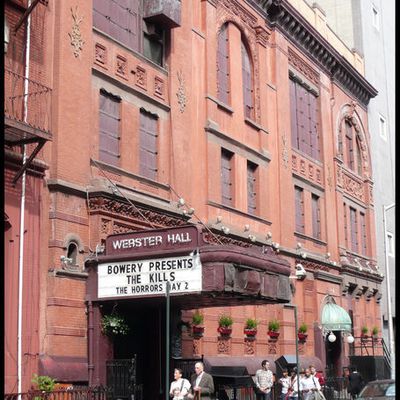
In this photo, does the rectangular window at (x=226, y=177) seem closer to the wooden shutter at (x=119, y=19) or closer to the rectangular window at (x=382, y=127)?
the wooden shutter at (x=119, y=19)

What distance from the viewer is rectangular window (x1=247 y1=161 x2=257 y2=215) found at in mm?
30783

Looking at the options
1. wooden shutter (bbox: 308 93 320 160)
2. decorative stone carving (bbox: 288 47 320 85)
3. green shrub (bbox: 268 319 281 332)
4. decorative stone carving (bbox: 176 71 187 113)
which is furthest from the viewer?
wooden shutter (bbox: 308 93 320 160)

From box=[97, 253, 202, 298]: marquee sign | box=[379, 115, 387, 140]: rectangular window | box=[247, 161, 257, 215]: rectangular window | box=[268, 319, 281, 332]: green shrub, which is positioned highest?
box=[379, 115, 387, 140]: rectangular window

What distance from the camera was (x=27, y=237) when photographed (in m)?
18.9

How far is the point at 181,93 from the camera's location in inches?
1030

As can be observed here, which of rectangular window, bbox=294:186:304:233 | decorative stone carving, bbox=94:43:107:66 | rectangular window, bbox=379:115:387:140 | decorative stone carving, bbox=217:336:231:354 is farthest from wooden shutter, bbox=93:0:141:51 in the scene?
rectangular window, bbox=379:115:387:140

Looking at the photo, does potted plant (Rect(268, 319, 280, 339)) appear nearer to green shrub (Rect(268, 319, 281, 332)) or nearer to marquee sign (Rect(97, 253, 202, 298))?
Answer: green shrub (Rect(268, 319, 281, 332))

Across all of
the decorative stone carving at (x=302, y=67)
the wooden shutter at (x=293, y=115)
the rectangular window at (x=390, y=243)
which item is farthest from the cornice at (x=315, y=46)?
the rectangular window at (x=390, y=243)

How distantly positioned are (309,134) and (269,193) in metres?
6.77

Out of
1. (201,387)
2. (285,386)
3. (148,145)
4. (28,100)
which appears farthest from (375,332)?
(28,100)

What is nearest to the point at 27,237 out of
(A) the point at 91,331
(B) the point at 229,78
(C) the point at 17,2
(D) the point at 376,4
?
(A) the point at 91,331

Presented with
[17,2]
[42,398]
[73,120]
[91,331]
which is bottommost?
[42,398]

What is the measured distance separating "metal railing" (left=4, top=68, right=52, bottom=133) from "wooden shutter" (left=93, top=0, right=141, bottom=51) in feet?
13.0

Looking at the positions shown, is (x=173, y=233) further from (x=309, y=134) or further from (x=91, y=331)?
(x=309, y=134)
